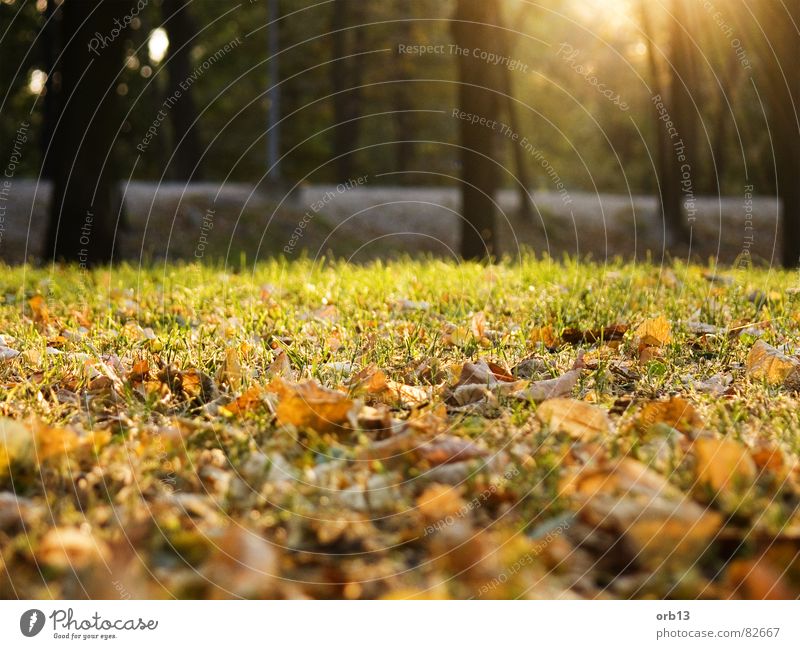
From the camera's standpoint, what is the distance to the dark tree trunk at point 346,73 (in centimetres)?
2547

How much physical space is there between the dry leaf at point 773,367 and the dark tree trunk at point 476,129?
5.92m

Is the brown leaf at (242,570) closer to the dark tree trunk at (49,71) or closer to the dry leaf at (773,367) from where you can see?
the dry leaf at (773,367)

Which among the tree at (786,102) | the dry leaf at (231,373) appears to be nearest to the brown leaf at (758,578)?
the dry leaf at (231,373)

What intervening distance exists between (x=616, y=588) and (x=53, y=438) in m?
1.24

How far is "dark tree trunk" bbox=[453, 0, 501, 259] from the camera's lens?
8.88 metres

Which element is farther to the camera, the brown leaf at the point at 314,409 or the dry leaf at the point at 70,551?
the brown leaf at the point at 314,409

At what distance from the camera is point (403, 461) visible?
1.94 metres

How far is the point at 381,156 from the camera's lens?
34.1 m

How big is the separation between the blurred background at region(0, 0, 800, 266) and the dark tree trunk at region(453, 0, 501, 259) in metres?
0.03

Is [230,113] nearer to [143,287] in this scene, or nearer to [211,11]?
[211,11]

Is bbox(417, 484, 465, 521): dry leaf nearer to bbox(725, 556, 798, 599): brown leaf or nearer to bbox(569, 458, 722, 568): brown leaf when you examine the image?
bbox(569, 458, 722, 568): brown leaf

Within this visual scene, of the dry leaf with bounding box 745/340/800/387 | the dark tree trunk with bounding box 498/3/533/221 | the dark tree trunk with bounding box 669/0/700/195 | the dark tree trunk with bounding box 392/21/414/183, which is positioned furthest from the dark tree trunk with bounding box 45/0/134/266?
the dark tree trunk with bounding box 392/21/414/183

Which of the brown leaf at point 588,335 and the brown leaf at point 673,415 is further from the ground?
the brown leaf at point 588,335

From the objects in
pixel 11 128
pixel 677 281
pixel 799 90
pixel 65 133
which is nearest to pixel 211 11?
pixel 11 128
